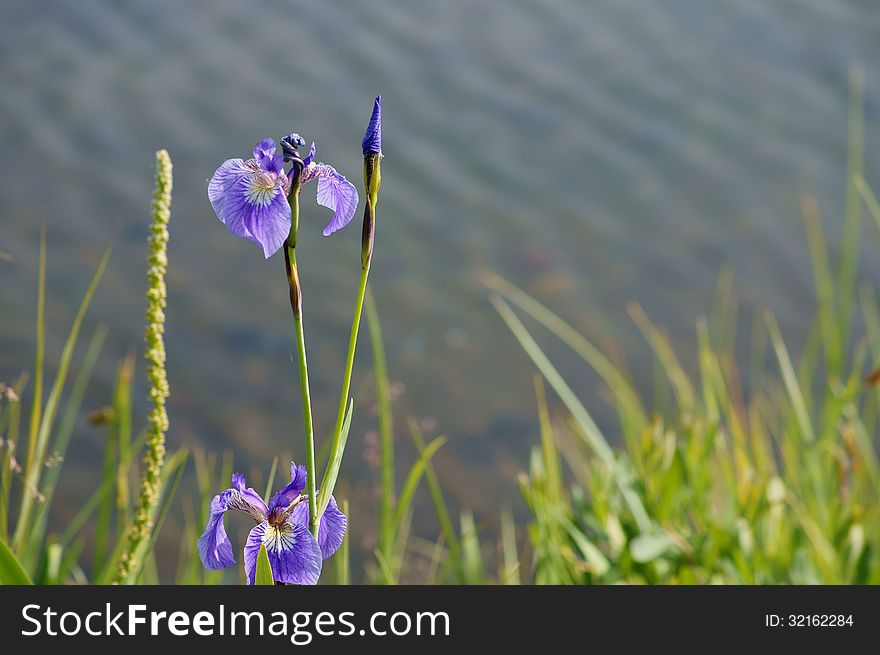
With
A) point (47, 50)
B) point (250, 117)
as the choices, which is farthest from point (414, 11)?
point (47, 50)

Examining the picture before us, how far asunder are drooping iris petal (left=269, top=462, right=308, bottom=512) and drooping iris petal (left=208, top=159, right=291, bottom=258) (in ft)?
1.05

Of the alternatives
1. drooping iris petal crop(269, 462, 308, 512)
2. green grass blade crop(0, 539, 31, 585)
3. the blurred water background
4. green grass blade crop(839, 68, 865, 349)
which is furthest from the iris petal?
the blurred water background

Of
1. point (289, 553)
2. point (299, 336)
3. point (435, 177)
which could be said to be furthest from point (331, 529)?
point (435, 177)

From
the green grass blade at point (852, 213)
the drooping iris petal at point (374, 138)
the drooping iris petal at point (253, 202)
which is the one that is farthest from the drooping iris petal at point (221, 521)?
the green grass blade at point (852, 213)

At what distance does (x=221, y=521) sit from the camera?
1198 millimetres

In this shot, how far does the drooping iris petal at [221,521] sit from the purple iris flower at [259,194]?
0.31m

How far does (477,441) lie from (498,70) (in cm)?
325

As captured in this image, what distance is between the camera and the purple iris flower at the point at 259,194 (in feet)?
3.49

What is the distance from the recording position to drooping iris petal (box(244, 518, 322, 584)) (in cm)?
112

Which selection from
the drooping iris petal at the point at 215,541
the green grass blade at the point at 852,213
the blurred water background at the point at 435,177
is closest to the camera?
the drooping iris petal at the point at 215,541

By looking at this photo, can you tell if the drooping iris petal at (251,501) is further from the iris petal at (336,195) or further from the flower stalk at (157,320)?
the iris petal at (336,195)

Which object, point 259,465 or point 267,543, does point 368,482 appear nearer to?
point 259,465

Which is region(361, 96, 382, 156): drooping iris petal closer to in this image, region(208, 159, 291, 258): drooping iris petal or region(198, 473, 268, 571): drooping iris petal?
Answer: region(208, 159, 291, 258): drooping iris petal

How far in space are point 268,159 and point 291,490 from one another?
1.35 ft
